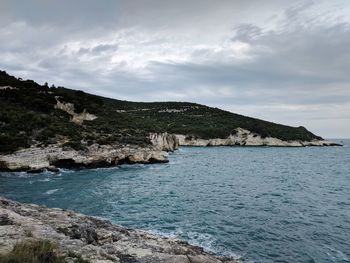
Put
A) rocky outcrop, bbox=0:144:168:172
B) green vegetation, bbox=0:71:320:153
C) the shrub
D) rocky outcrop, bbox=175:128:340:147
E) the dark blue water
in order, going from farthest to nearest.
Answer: rocky outcrop, bbox=175:128:340:147, green vegetation, bbox=0:71:320:153, rocky outcrop, bbox=0:144:168:172, the dark blue water, the shrub

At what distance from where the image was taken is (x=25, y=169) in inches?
1812

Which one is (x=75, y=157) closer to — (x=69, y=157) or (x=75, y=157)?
(x=75, y=157)

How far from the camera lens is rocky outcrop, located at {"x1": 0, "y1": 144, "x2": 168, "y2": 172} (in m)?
46.2

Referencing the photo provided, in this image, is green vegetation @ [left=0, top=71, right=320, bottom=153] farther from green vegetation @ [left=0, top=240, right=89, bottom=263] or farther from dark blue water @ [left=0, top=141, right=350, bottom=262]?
green vegetation @ [left=0, top=240, right=89, bottom=263]

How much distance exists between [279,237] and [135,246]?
35.3ft

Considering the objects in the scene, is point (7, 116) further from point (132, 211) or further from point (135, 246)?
point (135, 246)

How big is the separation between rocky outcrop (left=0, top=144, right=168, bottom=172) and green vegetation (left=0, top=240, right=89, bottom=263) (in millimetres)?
38618

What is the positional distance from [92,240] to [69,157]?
37802 mm

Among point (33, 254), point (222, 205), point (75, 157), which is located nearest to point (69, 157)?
point (75, 157)

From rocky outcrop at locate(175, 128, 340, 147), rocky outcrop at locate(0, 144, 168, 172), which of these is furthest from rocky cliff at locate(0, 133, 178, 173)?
rocky outcrop at locate(175, 128, 340, 147)

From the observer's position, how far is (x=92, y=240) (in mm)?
14547

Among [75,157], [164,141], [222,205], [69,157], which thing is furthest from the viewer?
[164,141]

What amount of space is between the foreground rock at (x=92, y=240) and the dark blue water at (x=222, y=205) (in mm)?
4632

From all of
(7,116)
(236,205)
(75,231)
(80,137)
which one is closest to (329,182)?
(236,205)
